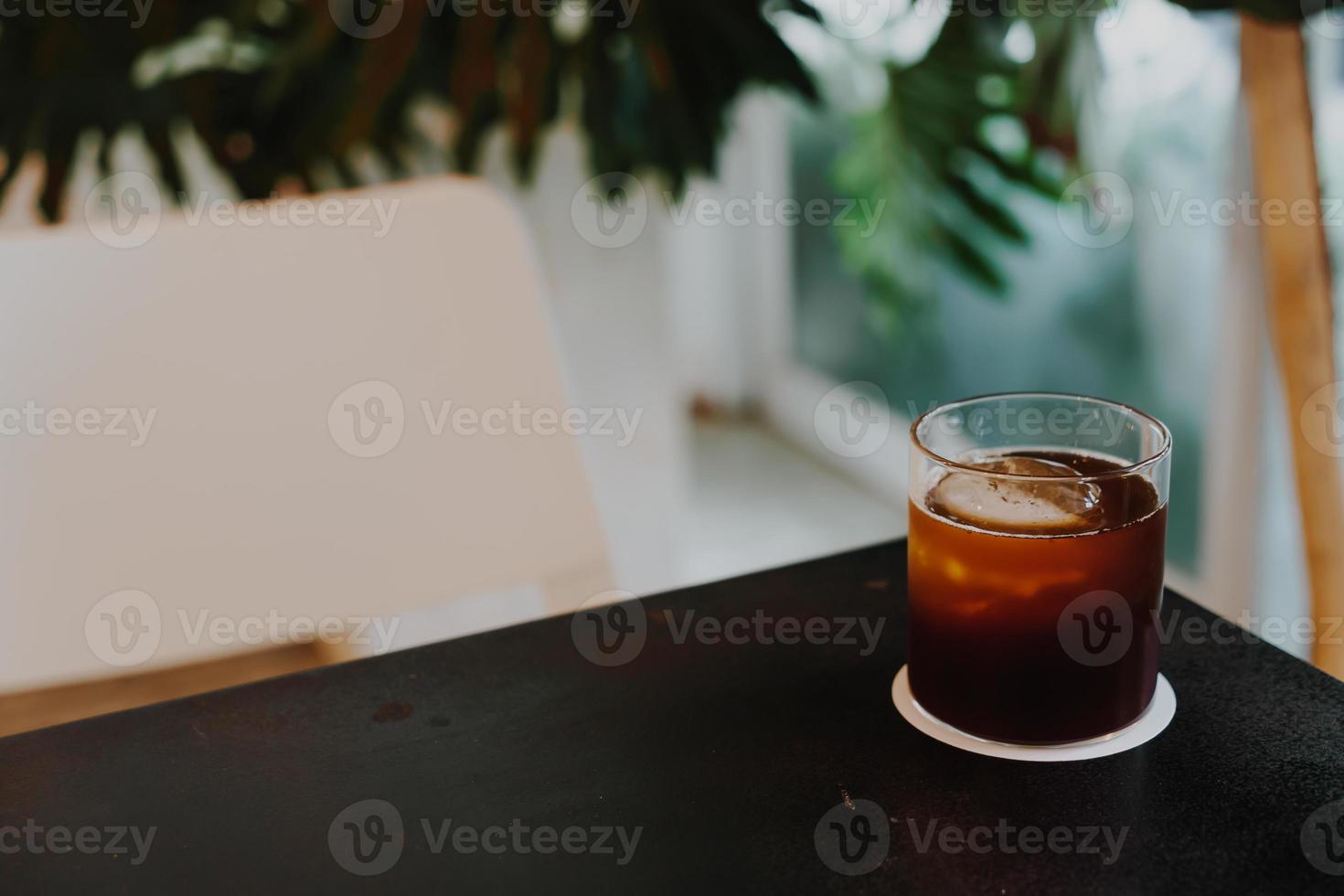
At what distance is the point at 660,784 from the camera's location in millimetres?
534

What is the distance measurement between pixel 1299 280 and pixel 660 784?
0.91 m

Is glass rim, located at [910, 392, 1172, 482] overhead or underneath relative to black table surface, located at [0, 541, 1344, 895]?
overhead

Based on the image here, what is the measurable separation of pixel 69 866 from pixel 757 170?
258cm

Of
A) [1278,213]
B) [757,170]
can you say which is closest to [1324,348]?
[1278,213]

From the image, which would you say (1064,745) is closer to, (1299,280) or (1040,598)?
(1040,598)

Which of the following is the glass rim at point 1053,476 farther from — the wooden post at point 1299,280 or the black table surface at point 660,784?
the wooden post at point 1299,280

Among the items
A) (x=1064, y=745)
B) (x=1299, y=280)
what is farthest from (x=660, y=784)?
(x=1299, y=280)

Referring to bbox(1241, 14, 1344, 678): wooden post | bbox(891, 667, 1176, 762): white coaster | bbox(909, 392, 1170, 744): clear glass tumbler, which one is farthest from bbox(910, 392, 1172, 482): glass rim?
bbox(1241, 14, 1344, 678): wooden post

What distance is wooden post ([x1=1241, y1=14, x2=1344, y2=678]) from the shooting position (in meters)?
1.14

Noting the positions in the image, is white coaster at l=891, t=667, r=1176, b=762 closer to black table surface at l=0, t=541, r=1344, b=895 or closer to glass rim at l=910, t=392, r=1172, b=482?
black table surface at l=0, t=541, r=1344, b=895

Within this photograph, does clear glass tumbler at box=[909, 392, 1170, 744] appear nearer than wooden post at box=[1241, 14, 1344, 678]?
Yes

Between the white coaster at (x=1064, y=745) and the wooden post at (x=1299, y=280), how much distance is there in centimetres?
68

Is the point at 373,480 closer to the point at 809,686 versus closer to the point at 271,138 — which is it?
the point at 809,686

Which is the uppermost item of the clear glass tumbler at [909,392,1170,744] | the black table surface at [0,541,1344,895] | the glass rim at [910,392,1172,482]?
the glass rim at [910,392,1172,482]
